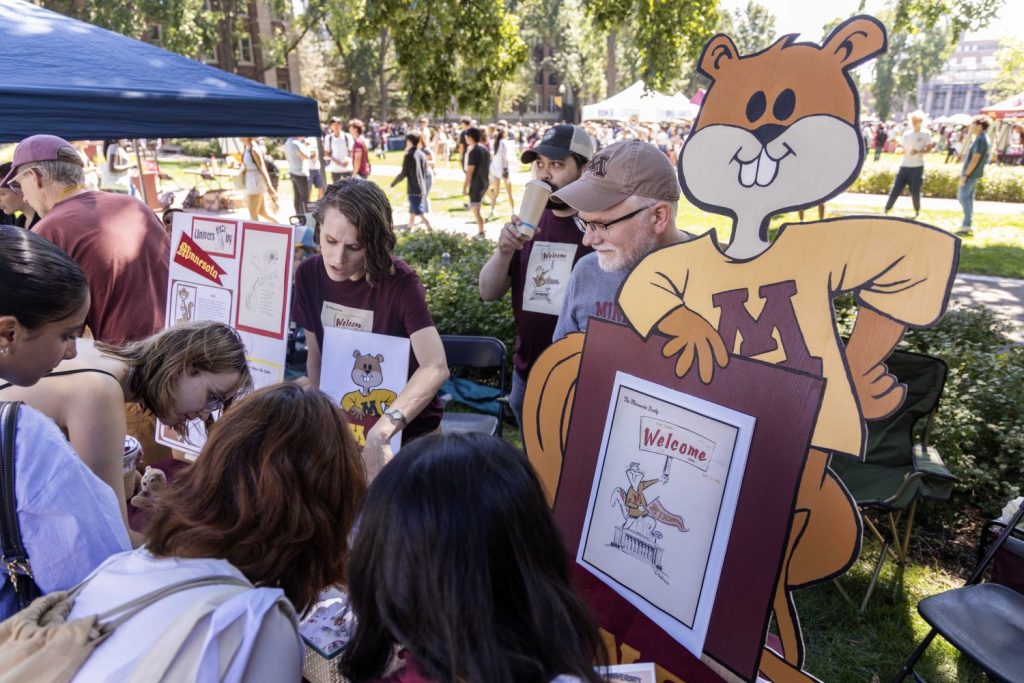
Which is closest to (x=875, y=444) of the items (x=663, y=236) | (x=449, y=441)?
(x=663, y=236)

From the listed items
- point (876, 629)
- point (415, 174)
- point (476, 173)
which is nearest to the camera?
point (876, 629)

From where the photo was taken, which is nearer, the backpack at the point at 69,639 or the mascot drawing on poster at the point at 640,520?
the backpack at the point at 69,639

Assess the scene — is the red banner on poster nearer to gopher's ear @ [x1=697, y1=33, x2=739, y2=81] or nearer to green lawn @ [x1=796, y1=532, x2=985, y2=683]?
gopher's ear @ [x1=697, y1=33, x2=739, y2=81]

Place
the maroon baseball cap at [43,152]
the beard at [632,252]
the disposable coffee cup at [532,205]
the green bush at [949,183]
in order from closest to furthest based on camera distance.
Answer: the beard at [632,252], the disposable coffee cup at [532,205], the maroon baseball cap at [43,152], the green bush at [949,183]

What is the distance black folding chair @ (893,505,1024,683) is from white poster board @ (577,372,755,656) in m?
1.16

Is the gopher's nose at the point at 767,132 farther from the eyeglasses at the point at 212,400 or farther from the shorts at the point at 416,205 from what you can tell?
the shorts at the point at 416,205

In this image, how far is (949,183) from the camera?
525 inches

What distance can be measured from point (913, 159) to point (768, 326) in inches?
397

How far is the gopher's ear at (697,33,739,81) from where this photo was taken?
4.40ft

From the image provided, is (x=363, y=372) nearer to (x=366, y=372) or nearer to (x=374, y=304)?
(x=366, y=372)

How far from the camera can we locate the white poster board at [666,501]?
1.24m

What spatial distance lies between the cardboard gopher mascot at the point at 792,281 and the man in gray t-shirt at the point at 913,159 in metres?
9.07

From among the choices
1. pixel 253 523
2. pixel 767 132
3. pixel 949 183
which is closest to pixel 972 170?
pixel 949 183

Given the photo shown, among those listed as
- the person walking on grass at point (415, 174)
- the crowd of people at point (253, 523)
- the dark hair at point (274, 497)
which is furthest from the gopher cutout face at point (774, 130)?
the person walking on grass at point (415, 174)
